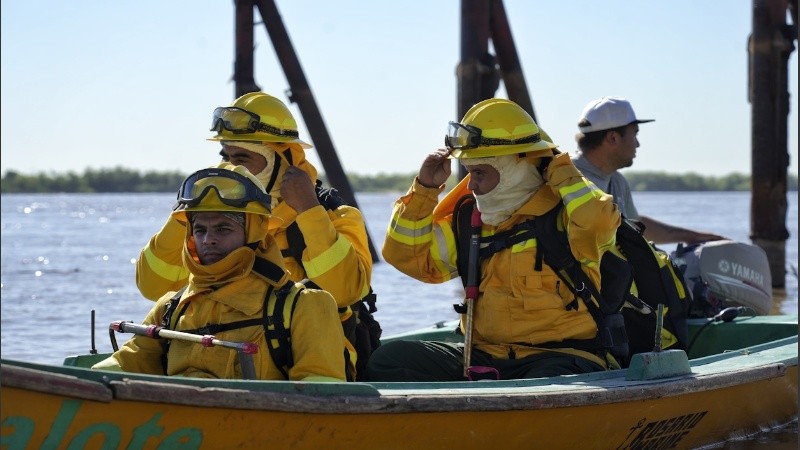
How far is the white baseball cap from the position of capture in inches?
260

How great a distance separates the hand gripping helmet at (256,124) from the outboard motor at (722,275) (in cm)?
263

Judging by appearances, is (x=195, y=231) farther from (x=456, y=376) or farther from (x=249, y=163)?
(x=456, y=376)

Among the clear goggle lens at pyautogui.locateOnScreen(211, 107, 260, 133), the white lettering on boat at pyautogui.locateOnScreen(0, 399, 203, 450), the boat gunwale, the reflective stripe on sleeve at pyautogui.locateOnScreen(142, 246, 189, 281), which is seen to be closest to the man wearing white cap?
the boat gunwale

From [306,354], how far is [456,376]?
122cm

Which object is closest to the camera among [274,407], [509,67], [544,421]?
[274,407]

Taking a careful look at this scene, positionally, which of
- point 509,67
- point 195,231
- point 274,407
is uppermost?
point 509,67

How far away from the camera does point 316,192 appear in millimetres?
5418

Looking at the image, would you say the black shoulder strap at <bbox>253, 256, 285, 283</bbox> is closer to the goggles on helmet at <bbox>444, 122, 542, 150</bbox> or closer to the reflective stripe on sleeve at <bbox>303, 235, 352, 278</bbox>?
the reflective stripe on sleeve at <bbox>303, 235, 352, 278</bbox>

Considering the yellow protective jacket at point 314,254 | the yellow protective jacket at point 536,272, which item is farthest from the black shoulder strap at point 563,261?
the yellow protective jacket at point 314,254

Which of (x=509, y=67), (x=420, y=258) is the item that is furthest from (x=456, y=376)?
(x=509, y=67)

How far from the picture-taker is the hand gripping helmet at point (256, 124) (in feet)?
17.9

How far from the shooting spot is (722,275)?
7.56 m

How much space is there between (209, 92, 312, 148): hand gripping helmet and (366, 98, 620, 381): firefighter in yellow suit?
1.82ft

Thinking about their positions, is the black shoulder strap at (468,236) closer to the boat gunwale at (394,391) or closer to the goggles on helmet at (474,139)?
the goggles on helmet at (474,139)
